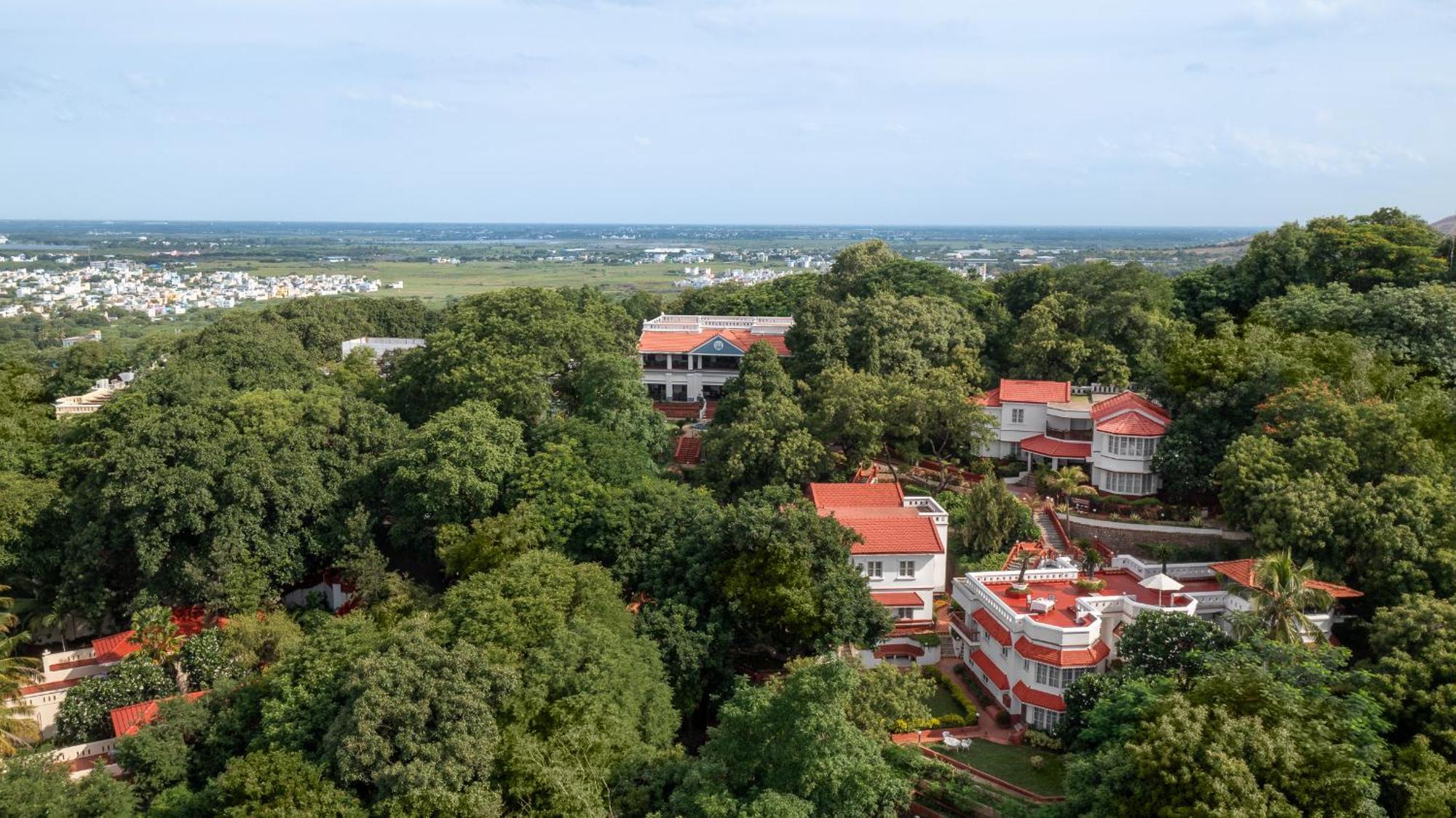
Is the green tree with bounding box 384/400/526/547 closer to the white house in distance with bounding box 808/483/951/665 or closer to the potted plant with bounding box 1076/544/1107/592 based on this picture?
the white house in distance with bounding box 808/483/951/665

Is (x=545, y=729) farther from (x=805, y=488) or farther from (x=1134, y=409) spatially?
(x=1134, y=409)

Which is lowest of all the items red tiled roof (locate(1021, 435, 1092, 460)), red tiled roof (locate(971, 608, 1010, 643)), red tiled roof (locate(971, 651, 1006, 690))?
red tiled roof (locate(971, 651, 1006, 690))

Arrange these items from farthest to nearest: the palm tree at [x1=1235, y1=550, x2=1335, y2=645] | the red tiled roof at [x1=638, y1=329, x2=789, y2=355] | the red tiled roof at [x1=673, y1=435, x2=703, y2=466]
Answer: the red tiled roof at [x1=638, y1=329, x2=789, y2=355] → the red tiled roof at [x1=673, y1=435, x2=703, y2=466] → the palm tree at [x1=1235, y1=550, x2=1335, y2=645]

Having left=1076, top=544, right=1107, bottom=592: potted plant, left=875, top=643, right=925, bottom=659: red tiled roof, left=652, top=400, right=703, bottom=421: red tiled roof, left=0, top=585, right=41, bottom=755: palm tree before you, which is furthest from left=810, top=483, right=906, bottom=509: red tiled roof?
left=0, top=585, right=41, bottom=755: palm tree

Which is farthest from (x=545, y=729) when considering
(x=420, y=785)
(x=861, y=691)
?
(x=861, y=691)

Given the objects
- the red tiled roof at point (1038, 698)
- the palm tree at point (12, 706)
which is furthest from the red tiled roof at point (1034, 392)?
the palm tree at point (12, 706)

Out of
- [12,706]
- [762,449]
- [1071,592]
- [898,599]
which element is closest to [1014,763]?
[1071,592]

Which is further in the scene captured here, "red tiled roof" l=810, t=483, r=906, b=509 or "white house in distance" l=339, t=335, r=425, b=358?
"white house in distance" l=339, t=335, r=425, b=358
